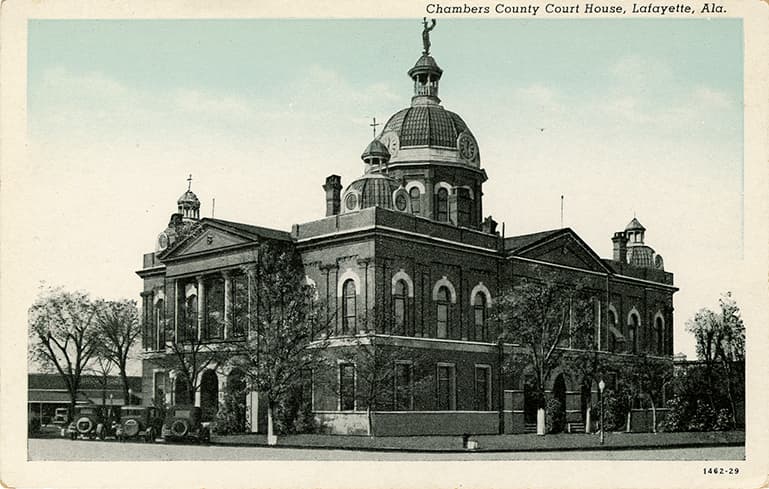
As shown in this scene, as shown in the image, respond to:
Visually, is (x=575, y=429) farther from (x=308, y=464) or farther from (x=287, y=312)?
(x=308, y=464)

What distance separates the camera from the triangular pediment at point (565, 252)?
51.4m

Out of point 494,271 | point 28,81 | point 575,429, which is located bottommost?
Result: point 575,429

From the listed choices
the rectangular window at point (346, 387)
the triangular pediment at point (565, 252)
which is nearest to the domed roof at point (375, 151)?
the triangular pediment at point (565, 252)

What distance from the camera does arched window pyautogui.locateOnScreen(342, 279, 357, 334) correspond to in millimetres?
43831

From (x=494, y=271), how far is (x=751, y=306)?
2507 cm

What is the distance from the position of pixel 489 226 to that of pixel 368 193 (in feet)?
32.8

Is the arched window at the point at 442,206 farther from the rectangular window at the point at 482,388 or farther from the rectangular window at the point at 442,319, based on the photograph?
the rectangular window at the point at 482,388

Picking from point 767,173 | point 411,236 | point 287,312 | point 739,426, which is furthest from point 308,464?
point 739,426

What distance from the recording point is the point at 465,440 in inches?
1318

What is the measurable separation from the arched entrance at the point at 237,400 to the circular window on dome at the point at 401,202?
11006 millimetres

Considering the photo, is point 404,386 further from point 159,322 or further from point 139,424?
point 159,322

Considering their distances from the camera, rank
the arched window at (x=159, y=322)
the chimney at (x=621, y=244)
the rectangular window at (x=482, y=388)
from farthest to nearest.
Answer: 1. the chimney at (x=621, y=244)
2. the arched window at (x=159, y=322)
3. the rectangular window at (x=482, y=388)

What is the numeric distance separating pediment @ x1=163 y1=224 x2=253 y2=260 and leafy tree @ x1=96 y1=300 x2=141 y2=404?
27.5 ft

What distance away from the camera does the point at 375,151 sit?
4938 cm
